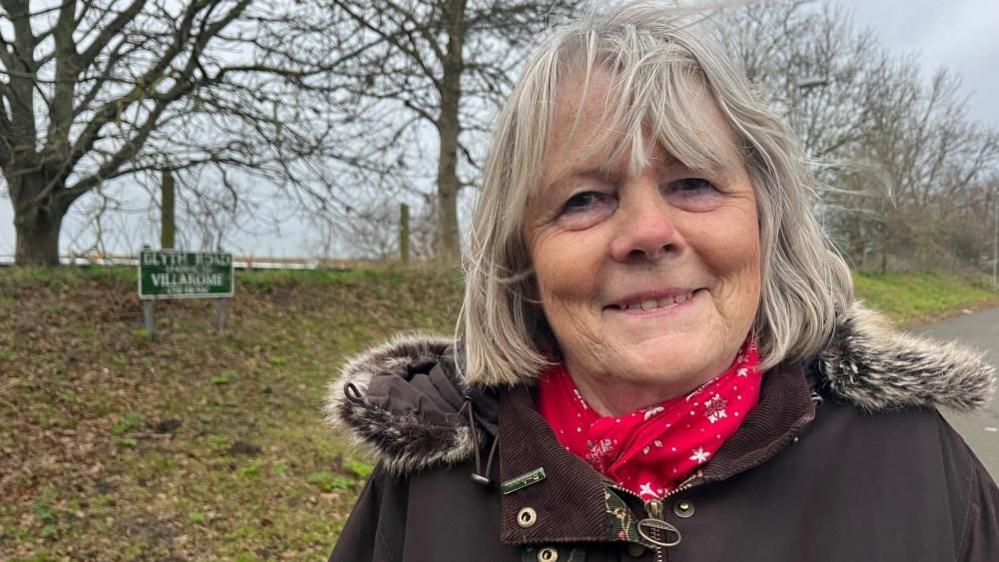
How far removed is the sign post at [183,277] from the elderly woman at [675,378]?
6329 millimetres

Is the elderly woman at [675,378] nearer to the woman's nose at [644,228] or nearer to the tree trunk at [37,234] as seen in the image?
the woman's nose at [644,228]

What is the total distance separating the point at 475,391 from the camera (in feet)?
4.93

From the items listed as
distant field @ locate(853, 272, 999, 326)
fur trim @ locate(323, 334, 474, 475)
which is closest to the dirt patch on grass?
fur trim @ locate(323, 334, 474, 475)

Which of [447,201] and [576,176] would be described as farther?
[447,201]

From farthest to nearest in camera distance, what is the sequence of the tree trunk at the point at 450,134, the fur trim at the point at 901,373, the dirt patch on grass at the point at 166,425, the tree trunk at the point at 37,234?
the tree trunk at the point at 450,134, the tree trunk at the point at 37,234, the dirt patch on grass at the point at 166,425, the fur trim at the point at 901,373

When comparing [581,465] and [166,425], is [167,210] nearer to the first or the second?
[166,425]

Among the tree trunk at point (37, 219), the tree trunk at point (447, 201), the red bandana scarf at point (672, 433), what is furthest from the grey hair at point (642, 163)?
the tree trunk at point (447, 201)

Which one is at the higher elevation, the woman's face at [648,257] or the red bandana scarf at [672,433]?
the woman's face at [648,257]

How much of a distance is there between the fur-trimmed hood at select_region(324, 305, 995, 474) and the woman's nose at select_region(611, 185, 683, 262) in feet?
1.50

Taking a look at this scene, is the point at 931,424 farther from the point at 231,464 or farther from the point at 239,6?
the point at 239,6

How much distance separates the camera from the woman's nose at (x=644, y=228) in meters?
1.22

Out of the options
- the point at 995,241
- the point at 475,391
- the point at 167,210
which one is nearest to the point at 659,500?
the point at 475,391

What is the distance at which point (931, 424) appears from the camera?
1.26m

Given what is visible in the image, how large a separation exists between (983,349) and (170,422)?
5699mm
